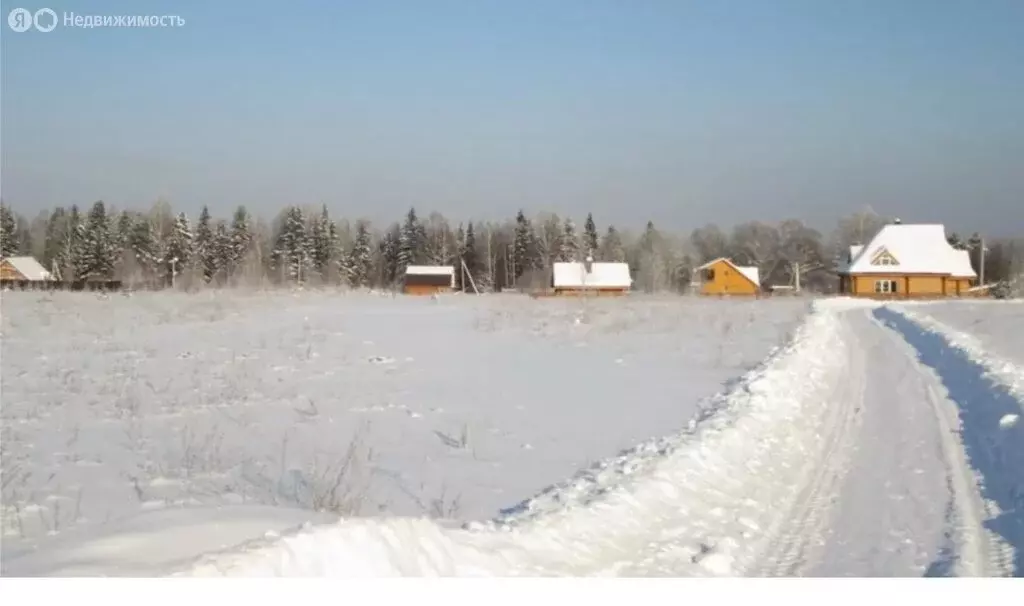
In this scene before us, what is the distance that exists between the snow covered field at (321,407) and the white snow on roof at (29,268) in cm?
570

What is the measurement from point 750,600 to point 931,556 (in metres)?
1.24

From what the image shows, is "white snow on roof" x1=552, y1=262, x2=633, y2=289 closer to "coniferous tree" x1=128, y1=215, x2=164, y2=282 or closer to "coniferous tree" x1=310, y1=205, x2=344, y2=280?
"coniferous tree" x1=310, y1=205, x2=344, y2=280

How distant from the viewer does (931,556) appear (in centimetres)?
462

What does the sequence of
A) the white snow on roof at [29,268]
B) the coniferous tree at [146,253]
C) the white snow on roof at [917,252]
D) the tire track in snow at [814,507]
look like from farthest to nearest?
the white snow on roof at [917,252], the coniferous tree at [146,253], the white snow on roof at [29,268], the tire track in snow at [814,507]

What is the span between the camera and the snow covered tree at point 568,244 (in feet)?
72.2

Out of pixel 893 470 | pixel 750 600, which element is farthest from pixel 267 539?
pixel 893 470

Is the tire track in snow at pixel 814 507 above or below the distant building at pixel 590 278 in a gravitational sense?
below

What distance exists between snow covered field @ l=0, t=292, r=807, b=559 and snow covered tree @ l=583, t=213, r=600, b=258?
112 inches

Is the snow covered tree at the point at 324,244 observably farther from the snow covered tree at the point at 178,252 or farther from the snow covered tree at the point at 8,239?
the snow covered tree at the point at 8,239

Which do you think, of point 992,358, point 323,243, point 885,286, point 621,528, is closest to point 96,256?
point 323,243

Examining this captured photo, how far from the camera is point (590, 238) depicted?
75.7 ft

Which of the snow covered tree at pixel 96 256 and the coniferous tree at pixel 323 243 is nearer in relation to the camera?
the snow covered tree at pixel 96 256

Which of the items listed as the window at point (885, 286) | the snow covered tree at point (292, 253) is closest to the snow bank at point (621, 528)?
the snow covered tree at point (292, 253)

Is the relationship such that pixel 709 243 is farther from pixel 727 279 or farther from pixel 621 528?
pixel 621 528
